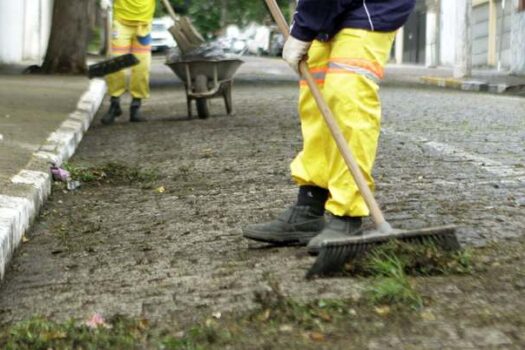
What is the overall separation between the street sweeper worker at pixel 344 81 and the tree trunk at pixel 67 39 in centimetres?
1373

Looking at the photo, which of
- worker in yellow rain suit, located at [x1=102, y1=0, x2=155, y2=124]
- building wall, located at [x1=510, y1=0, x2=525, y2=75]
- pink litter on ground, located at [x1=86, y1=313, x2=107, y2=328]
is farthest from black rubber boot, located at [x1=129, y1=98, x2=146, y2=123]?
building wall, located at [x1=510, y1=0, x2=525, y2=75]

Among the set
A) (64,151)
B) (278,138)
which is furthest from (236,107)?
(64,151)

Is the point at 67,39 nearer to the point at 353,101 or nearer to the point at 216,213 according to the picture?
the point at 216,213

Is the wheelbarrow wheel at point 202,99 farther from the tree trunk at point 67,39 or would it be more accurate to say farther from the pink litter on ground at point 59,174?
the tree trunk at point 67,39

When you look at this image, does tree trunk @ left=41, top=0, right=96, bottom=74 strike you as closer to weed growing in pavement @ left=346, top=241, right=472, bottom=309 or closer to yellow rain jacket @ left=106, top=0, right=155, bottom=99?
yellow rain jacket @ left=106, top=0, right=155, bottom=99

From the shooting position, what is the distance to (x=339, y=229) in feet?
14.8

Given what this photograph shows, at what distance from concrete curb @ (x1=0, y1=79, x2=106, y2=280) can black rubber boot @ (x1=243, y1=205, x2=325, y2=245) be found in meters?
1.00

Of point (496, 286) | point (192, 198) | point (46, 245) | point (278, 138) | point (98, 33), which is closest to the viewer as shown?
point (496, 286)

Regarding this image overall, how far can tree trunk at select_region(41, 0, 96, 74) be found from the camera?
18062 millimetres

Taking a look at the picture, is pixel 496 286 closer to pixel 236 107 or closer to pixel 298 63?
pixel 298 63

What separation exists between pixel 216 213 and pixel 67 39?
13.1m

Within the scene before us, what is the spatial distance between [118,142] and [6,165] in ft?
9.75

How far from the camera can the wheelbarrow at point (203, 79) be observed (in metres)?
11.2

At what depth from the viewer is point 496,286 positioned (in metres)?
3.87
